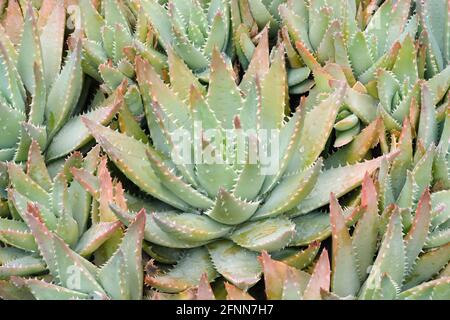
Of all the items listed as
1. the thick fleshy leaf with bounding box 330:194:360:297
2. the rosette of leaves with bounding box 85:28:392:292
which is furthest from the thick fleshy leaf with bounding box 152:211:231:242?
the thick fleshy leaf with bounding box 330:194:360:297

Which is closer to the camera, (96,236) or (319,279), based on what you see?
(319,279)

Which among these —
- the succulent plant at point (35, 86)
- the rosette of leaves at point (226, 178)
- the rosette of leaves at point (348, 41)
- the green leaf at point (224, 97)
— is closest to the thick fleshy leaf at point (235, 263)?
the rosette of leaves at point (226, 178)

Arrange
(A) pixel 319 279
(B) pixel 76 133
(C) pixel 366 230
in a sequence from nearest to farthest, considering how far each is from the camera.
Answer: (A) pixel 319 279 → (C) pixel 366 230 → (B) pixel 76 133

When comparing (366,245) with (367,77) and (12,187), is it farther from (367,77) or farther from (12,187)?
(12,187)

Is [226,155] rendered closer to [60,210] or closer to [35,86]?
[60,210]

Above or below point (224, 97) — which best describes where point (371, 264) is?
below

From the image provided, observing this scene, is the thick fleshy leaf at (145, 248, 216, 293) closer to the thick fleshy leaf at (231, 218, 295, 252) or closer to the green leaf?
the thick fleshy leaf at (231, 218, 295, 252)

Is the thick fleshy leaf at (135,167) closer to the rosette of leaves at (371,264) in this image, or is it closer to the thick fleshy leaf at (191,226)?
the thick fleshy leaf at (191,226)

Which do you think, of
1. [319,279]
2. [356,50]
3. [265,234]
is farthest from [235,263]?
[356,50]
